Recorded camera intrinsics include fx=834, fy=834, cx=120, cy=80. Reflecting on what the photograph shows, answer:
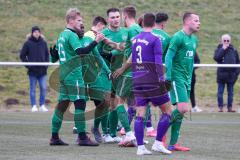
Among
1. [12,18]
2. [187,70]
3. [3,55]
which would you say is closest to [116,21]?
[187,70]

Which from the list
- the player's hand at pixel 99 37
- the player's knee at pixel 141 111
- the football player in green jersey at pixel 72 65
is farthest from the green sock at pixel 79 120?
the player's knee at pixel 141 111

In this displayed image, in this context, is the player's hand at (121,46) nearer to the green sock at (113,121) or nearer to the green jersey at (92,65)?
the green jersey at (92,65)

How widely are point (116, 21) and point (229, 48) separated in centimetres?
1040

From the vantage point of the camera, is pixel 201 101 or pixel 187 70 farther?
pixel 201 101

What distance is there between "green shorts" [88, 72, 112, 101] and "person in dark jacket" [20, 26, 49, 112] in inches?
363

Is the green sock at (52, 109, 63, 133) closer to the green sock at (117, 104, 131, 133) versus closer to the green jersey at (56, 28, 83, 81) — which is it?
the green jersey at (56, 28, 83, 81)

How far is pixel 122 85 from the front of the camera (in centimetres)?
Answer: 1402

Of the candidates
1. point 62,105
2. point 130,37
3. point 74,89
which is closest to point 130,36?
point 130,37

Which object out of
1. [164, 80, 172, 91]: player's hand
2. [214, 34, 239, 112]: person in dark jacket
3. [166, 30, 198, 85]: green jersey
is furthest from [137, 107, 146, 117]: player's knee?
[214, 34, 239, 112]: person in dark jacket

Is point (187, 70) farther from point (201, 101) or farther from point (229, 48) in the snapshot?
point (201, 101)

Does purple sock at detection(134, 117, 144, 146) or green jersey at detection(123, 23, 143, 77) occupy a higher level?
green jersey at detection(123, 23, 143, 77)

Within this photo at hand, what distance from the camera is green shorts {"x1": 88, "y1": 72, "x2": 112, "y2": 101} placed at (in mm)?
13688

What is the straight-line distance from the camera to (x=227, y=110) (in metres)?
23.7

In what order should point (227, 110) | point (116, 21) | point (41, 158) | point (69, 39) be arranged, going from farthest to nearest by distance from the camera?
point (227, 110) → point (116, 21) → point (69, 39) → point (41, 158)
